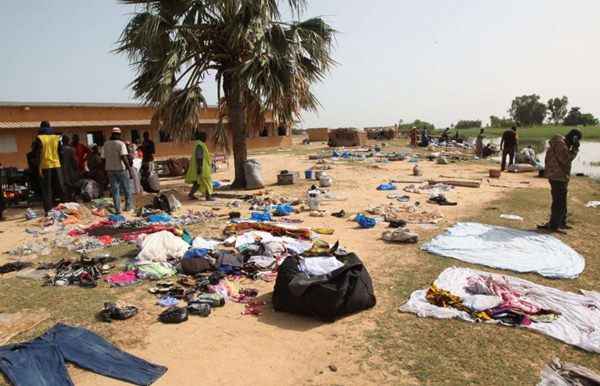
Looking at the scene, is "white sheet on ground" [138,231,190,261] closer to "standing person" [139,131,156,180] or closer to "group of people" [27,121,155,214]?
"group of people" [27,121,155,214]

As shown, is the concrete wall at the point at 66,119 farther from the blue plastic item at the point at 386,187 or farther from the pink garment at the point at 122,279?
A: the pink garment at the point at 122,279

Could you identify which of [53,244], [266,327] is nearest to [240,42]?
[53,244]

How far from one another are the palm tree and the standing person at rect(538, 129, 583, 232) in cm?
620

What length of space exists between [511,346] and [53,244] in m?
6.82

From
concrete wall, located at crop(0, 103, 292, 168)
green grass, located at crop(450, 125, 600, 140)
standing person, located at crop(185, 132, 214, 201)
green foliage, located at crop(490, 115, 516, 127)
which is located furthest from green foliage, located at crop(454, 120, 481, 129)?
standing person, located at crop(185, 132, 214, 201)

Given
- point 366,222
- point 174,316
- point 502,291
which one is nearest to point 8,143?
point 366,222

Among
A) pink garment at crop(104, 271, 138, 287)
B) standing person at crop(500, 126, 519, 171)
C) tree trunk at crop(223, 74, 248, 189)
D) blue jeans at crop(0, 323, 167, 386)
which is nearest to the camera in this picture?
blue jeans at crop(0, 323, 167, 386)

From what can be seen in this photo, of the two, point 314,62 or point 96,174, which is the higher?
point 314,62

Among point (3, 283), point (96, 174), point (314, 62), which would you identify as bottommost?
point (3, 283)

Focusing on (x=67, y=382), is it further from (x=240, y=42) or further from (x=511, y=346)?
(x=240, y=42)

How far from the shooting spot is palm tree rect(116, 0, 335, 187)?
428 inches

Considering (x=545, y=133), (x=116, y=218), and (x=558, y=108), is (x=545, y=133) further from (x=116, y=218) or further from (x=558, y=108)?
(x=116, y=218)

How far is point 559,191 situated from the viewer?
283 inches

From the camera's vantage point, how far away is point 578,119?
79.4 meters
